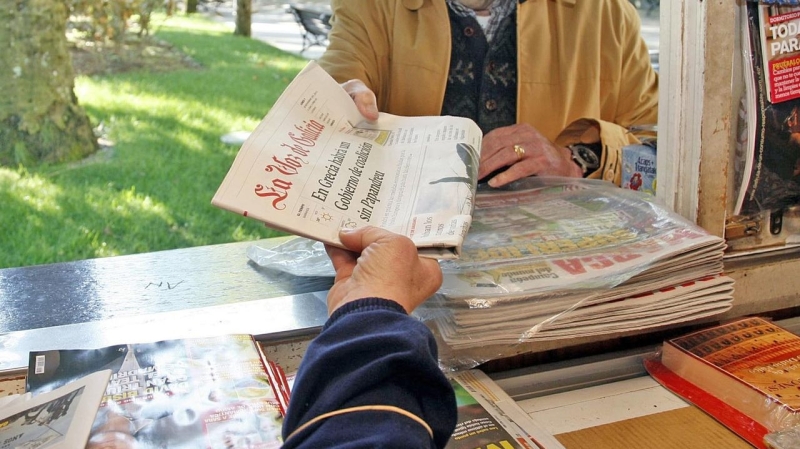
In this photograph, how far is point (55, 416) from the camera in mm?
787

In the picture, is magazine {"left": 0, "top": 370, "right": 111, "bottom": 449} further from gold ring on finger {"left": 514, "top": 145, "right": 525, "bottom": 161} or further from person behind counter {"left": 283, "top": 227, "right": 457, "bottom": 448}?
gold ring on finger {"left": 514, "top": 145, "right": 525, "bottom": 161}

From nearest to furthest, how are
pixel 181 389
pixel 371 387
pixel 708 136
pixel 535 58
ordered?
pixel 371 387 < pixel 181 389 < pixel 708 136 < pixel 535 58

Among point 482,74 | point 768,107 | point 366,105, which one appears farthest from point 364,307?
point 482,74

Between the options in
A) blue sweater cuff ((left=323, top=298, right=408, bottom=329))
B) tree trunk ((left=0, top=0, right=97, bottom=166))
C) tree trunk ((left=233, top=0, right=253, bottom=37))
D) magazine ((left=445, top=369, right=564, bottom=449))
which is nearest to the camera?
blue sweater cuff ((left=323, top=298, right=408, bottom=329))

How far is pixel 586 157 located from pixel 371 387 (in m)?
1.09

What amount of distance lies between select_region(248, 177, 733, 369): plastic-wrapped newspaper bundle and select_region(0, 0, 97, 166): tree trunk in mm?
4569

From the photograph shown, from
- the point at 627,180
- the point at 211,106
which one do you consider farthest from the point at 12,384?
the point at 211,106

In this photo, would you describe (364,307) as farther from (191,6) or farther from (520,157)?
(191,6)

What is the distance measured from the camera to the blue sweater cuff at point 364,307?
0.75m

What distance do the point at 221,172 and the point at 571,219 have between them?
4239 millimetres

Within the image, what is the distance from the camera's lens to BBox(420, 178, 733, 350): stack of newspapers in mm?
994

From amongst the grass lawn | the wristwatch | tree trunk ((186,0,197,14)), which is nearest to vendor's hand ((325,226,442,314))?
the wristwatch

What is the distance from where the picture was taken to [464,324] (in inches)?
38.9

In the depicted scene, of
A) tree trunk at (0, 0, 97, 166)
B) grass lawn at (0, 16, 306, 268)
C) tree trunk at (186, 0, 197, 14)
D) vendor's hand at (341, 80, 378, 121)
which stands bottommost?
grass lawn at (0, 16, 306, 268)
